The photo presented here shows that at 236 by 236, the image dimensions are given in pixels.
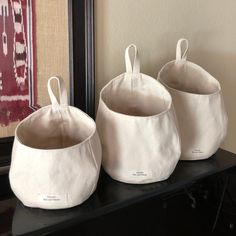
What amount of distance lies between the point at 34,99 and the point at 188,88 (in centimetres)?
42

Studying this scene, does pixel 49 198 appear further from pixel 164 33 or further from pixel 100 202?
pixel 164 33

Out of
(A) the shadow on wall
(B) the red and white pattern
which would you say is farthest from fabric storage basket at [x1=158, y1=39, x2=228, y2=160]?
(B) the red and white pattern

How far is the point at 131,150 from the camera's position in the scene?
684 millimetres

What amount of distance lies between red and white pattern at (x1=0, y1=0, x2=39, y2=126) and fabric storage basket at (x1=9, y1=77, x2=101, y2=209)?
0.11 m

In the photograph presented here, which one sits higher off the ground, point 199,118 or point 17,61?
point 17,61

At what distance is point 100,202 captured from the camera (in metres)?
0.66

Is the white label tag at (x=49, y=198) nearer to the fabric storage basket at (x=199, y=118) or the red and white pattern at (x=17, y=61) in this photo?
the red and white pattern at (x=17, y=61)

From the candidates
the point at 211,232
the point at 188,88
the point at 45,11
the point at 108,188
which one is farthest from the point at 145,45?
the point at 211,232

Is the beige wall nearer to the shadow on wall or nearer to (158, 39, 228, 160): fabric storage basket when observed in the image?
the shadow on wall

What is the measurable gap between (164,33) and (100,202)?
1.74 ft

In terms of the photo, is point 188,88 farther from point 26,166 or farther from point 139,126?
point 26,166

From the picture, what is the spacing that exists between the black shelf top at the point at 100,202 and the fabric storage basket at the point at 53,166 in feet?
0.07

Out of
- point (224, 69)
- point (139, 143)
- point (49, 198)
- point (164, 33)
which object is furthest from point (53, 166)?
point (224, 69)

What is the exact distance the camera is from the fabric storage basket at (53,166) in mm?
579
